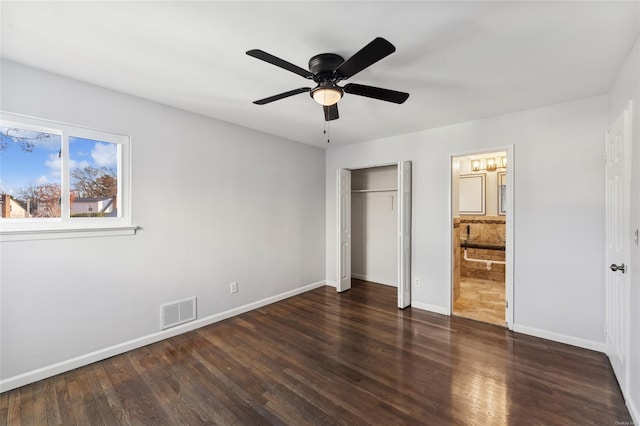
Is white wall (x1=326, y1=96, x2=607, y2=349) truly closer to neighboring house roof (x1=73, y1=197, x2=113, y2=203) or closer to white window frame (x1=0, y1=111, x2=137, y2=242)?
white window frame (x1=0, y1=111, x2=137, y2=242)

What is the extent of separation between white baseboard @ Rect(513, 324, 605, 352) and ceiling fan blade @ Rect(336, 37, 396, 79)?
331cm

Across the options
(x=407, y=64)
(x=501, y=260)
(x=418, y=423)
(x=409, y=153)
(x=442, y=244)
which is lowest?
(x=418, y=423)

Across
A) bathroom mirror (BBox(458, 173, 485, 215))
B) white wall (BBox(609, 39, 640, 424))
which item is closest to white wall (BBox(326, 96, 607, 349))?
white wall (BBox(609, 39, 640, 424))

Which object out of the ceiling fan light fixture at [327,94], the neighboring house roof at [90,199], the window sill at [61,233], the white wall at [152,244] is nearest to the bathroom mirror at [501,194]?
the white wall at [152,244]

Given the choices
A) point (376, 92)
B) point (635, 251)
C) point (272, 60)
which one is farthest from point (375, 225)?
point (272, 60)

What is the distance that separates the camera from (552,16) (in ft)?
5.23

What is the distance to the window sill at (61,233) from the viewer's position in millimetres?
2125

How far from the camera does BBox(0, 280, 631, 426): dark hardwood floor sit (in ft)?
6.16

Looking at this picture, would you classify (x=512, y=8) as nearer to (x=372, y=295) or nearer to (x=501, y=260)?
(x=372, y=295)

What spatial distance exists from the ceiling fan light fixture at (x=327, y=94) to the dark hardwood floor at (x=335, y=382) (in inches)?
88.3

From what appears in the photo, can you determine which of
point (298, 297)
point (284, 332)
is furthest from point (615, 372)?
point (298, 297)

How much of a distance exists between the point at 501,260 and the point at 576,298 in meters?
2.36

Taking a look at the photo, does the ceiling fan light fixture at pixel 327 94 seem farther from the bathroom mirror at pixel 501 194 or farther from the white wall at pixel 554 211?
the bathroom mirror at pixel 501 194

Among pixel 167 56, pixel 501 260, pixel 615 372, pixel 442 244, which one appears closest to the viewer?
pixel 167 56
